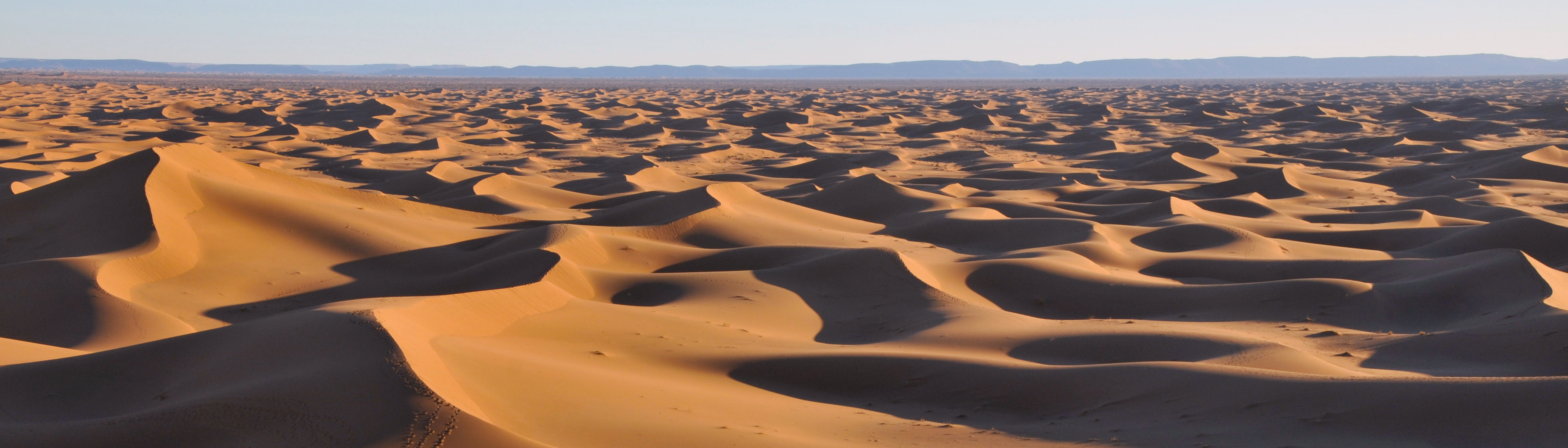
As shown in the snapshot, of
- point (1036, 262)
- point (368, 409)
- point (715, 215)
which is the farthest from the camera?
point (715, 215)

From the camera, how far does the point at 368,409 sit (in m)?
2.89

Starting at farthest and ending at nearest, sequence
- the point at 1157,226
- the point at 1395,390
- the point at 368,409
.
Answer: the point at 1157,226 → the point at 1395,390 → the point at 368,409

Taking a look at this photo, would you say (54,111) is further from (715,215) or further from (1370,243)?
(1370,243)

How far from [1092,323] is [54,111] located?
2688 cm

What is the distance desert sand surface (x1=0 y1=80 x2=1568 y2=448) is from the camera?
3.20 metres

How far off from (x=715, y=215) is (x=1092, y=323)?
12.4 feet

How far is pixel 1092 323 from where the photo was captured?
532cm

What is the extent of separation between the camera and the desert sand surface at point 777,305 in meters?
3.20

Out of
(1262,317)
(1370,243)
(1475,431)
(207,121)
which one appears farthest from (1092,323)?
(207,121)

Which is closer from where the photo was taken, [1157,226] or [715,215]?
[715,215]

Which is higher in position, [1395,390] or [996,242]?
[1395,390]

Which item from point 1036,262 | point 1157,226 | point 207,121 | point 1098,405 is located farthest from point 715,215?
point 207,121

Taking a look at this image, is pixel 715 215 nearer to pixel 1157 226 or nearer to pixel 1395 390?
pixel 1157 226

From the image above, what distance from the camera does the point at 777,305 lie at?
5.78 m
